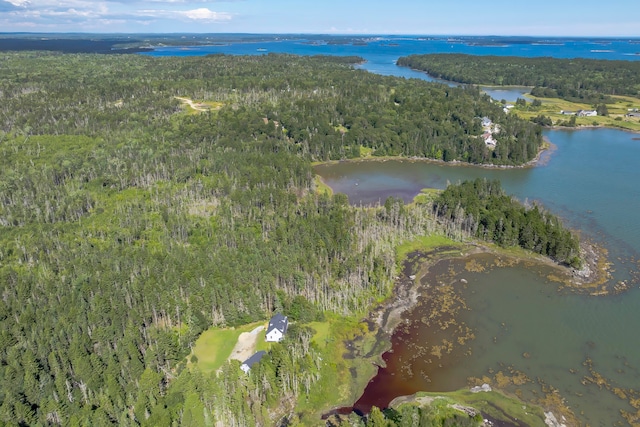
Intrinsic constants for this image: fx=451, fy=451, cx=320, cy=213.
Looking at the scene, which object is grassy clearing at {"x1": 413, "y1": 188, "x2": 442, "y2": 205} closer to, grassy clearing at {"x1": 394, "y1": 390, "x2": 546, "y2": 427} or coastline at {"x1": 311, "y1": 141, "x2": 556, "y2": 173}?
coastline at {"x1": 311, "y1": 141, "x2": 556, "y2": 173}

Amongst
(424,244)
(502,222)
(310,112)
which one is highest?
(310,112)

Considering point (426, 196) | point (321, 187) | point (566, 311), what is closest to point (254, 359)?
point (566, 311)

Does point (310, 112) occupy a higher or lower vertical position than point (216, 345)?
higher

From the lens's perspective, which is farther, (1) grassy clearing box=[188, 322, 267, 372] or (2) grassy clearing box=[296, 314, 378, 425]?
(1) grassy clearing box=[188, 322, 267, 372]

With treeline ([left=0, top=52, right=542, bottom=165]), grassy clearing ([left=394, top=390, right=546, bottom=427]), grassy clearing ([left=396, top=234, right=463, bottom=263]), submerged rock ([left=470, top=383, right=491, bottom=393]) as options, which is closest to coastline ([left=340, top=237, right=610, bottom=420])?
grassy clearing ([left=396, top=234, right=463, bottom=263])

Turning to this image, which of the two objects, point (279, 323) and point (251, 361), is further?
point (279, 323)

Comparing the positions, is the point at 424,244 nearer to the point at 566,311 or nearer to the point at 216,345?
the point at 566,311

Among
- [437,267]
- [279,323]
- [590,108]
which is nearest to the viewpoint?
[279,323]
